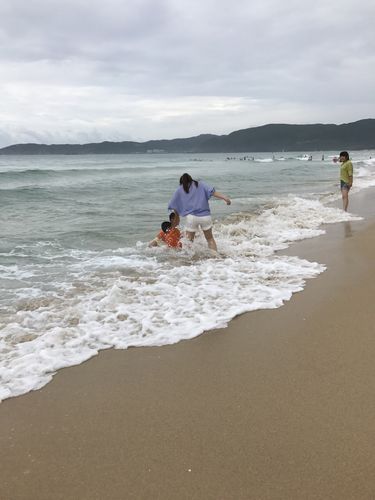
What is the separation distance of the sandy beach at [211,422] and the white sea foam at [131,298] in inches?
11.8

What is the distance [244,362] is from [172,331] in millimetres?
946

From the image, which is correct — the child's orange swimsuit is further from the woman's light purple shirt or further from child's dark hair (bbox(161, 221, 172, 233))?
the woman's light purple shirt

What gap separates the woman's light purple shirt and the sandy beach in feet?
12.3

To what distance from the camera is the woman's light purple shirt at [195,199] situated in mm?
7836

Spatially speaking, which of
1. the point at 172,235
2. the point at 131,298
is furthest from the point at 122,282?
the point at 172,235

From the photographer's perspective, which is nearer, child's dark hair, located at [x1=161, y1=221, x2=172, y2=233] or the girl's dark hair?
the girl's dark hair

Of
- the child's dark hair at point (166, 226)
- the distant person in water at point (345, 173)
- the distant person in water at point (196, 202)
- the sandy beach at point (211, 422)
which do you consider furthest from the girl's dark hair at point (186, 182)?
the distant person in water at point (345, 173)

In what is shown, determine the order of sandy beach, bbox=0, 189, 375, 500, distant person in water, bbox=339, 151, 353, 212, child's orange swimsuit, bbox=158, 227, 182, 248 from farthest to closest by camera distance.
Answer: distant person in water, bbox=339, 151, 353, 212 < child's orange swimsuit, bbox=158, 227, 182, 248 < sandy beach, bbox=0, 189, 375, 500

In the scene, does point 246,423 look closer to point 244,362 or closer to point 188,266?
point 244,362

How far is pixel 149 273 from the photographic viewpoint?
22.2ft

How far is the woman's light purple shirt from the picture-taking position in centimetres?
784

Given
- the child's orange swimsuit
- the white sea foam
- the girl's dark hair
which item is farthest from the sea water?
the girl's dark hair

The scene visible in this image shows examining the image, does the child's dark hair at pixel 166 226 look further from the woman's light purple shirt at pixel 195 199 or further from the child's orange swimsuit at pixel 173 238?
the woman's light purple shirt at pixel 195 199

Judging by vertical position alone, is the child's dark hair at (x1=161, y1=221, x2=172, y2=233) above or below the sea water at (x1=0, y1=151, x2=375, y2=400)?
above
